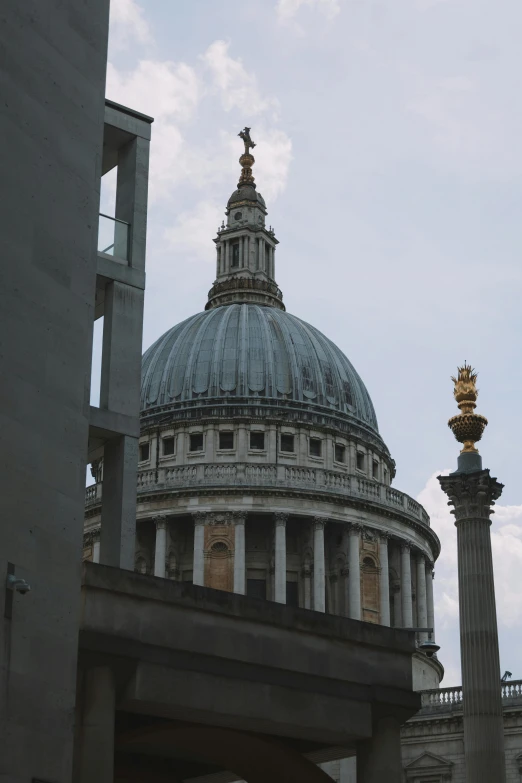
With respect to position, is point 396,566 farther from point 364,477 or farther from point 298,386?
point 298,386

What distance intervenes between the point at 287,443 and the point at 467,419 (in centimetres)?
5909

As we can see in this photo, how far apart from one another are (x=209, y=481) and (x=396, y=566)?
1575 centimetres

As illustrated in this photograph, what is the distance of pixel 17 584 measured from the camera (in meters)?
25.0

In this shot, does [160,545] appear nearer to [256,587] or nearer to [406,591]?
[256,587]

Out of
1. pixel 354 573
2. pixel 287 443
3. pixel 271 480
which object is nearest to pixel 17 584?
pixel 271 480

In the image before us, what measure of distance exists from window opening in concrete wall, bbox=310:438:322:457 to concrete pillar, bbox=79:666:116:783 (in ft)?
259

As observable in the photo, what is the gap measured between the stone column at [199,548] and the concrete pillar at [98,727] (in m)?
70.7

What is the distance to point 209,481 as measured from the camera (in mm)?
100812

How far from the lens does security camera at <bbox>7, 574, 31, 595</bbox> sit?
24969mm

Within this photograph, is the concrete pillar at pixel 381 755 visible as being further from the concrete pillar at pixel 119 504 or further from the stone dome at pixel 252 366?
the stone dome at pixel 252 366

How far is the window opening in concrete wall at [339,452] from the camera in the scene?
353ft

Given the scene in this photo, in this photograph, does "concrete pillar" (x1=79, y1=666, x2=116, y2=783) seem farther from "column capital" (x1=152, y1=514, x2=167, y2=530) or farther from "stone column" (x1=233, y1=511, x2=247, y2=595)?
"column capital" (x1=152, y1=514, x2=167, y2=530)

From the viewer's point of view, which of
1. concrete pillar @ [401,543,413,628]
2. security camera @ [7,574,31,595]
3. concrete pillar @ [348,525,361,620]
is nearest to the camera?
security camera @ [7,574,31,595]

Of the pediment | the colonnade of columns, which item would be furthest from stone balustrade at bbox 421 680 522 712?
the colonnade of columns
